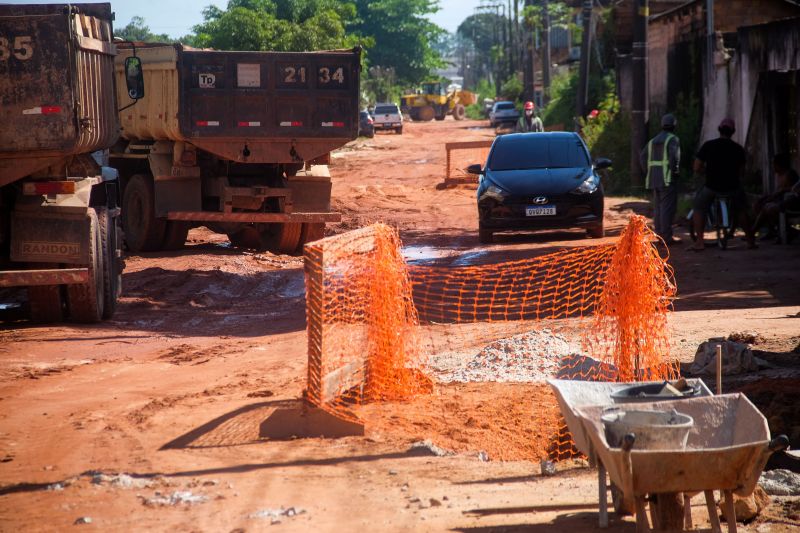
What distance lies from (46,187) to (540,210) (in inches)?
300

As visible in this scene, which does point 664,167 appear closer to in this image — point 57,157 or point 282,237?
point 282,237

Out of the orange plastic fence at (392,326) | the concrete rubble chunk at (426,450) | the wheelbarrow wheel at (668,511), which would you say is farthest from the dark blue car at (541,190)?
the wheelbarrow wheel at (668,511)

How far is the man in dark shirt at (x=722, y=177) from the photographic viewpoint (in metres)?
15.3

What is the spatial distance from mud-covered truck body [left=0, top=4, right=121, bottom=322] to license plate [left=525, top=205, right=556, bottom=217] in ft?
20.7

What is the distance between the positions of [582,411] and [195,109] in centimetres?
1141

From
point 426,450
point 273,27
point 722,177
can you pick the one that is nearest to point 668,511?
point 426,450

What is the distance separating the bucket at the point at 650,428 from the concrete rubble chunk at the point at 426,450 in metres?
1.84

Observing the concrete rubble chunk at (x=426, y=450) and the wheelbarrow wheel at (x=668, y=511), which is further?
the concrete rubble chunk at (x=426, y=450)

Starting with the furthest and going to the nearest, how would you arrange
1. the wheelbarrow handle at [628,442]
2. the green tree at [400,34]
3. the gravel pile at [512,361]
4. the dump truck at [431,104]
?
the green tree at [400,34], the dump truck at [431,104], the gravel pile at [512,361], the wheelbarrow handle at [628,442]

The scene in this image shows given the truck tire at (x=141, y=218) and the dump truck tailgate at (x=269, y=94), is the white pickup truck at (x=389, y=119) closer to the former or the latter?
the truck tire at (x=141, y=218)

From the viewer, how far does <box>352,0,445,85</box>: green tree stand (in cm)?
8638

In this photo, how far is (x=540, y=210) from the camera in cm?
1600

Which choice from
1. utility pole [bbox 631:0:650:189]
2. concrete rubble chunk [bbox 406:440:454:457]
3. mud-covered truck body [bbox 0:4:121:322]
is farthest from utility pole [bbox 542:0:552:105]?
concrete rubble chunk [bbox 406:440:454:457]

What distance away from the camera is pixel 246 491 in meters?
5.92
